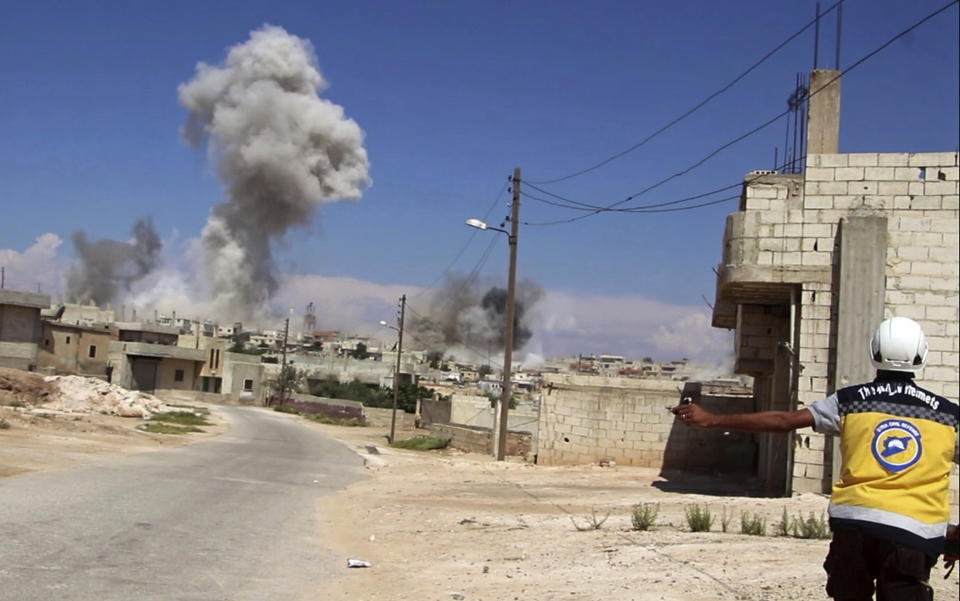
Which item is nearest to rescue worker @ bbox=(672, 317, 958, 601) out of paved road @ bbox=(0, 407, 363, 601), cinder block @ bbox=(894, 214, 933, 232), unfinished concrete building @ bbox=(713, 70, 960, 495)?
paved road @ bbox=(0, 407, 363, 601)

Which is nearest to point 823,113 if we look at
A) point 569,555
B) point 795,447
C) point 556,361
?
point 795,447

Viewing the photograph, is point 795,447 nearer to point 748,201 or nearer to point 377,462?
point 748,201

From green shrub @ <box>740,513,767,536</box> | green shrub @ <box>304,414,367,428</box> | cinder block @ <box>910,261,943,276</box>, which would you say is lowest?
green shrub @ <box>304,414,367,428</box>

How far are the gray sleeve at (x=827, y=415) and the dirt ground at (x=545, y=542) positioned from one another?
2.49 metres

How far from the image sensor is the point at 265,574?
705 cm

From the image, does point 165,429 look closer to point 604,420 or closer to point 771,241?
point 604,420

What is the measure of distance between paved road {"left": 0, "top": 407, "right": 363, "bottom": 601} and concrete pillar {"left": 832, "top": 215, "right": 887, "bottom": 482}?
7.21 meters

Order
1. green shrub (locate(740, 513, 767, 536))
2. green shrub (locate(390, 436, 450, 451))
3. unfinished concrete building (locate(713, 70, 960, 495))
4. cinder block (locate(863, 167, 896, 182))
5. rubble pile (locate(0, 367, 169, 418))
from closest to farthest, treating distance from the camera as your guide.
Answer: green shrub (locate(740, 513, 767, 536)) → unfinished concrete building (locate(713, 70, 960, 495)) → cinder block (locate(863, 167, 896, 182)) → green shrub (locate(390, 436, 450, 451)) → rubble pile (locate(0, 367, 169, 418))

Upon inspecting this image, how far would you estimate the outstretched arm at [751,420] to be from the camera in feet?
12.1

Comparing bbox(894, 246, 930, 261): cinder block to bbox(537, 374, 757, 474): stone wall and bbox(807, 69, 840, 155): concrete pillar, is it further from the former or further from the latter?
bbox(537, 374, 757, 474): stone wall

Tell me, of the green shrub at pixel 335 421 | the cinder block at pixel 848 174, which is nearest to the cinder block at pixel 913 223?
the cinder block at pixel 848 174

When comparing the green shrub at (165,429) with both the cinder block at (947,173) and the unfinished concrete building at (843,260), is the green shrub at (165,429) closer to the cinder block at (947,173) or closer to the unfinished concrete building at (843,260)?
the unfinished concrete building at (843,260)

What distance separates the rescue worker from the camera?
3344mm

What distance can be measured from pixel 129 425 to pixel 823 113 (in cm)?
2202
